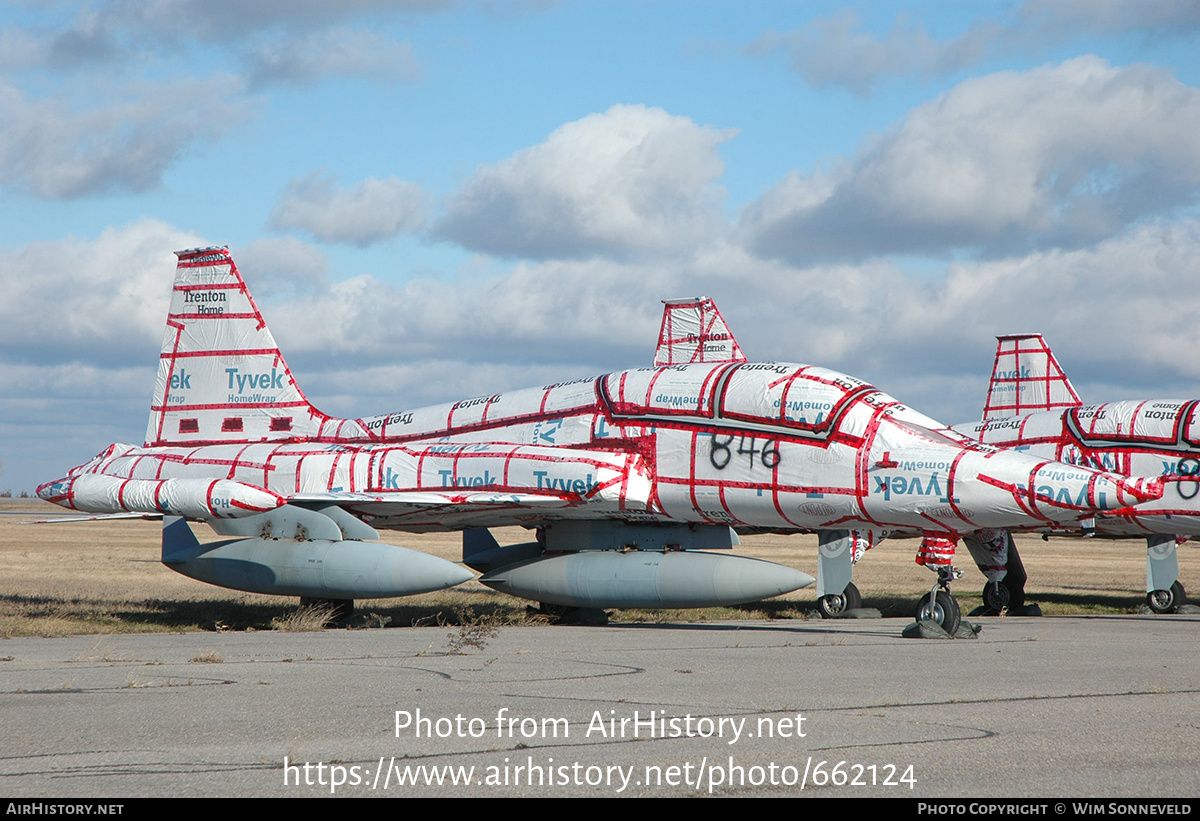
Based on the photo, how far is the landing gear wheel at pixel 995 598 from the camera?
1983 centimetres

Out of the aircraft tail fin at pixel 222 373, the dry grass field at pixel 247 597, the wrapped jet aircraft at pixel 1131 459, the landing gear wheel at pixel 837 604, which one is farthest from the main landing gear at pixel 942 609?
the aircraft tail fin at pixel 222 373

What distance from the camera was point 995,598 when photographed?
65.3 feet

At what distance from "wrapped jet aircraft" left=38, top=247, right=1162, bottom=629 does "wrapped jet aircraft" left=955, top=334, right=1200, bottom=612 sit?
4.19 m

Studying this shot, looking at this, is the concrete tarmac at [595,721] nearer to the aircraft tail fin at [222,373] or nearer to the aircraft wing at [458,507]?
the aircraft wing at [458,507]

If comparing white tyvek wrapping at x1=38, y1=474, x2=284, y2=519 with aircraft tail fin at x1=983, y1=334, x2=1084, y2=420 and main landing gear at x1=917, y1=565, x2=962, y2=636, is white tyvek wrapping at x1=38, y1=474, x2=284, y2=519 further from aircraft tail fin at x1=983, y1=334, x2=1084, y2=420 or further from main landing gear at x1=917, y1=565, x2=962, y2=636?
aircraft tail fin at x1=983, y1=334, x2=1084, y2=420

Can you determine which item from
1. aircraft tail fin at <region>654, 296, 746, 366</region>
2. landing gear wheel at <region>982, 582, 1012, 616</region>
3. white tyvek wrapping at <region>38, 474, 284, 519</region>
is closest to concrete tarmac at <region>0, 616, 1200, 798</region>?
white tyvek wrapping at <region>38, 474, 284, 519</region>

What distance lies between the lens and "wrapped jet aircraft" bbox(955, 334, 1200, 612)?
18438 mm

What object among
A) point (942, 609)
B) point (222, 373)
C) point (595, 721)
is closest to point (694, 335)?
point (222, 373)

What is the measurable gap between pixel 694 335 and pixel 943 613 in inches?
453

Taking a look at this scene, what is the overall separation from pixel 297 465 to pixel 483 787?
1261 centimetres

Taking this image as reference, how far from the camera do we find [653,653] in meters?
10.7

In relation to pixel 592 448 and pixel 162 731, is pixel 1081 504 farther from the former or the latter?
pixel 162 731

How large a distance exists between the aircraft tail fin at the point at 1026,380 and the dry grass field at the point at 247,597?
4.16m
